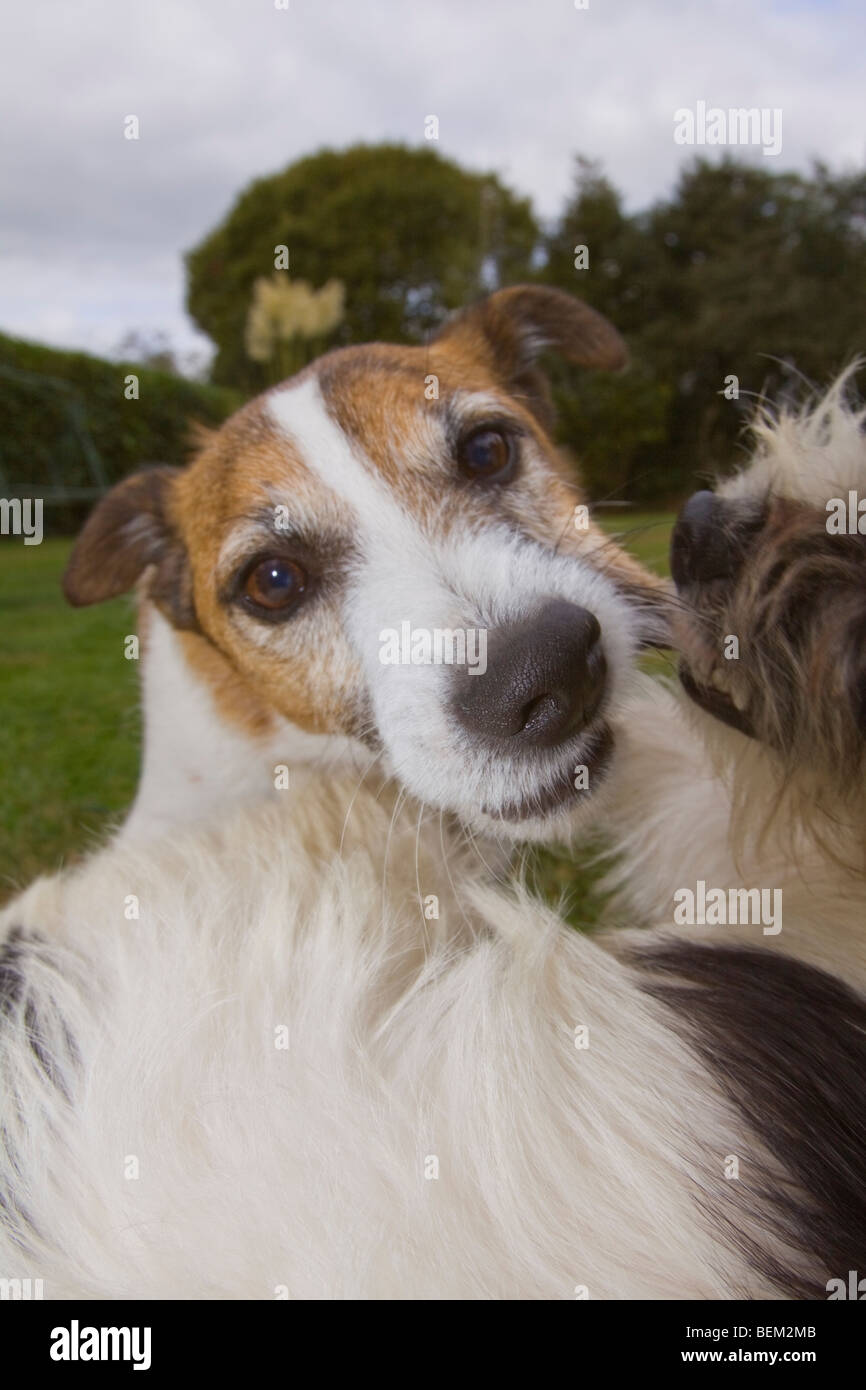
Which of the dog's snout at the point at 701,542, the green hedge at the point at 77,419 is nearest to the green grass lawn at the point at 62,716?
the dog's snout at the point at 701,542

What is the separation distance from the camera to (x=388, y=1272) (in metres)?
0.87

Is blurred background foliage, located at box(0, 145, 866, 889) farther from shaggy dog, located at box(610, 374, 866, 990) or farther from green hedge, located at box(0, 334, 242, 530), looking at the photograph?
shaggy dog, located at box(610, 374, 866, 990)

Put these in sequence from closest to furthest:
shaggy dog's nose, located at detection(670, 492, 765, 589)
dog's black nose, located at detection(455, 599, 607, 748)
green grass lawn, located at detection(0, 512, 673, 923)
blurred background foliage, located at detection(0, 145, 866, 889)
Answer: shaggy dog's nose, located at detection(670, 492, 765, 589), dog's black nose, located at detection(455, 599, 607, 748), green grass lawn, located at detection(0, 512, 673, 923), blurred background foliage, located at detection(0, 145, 866, 889)

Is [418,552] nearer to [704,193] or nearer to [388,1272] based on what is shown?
[388,1272]

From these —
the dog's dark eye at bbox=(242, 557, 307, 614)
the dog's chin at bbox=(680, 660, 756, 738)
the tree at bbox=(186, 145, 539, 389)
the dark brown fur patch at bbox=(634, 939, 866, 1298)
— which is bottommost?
the dark brown fur patch at bbox=(634, 939, 866, 1298)

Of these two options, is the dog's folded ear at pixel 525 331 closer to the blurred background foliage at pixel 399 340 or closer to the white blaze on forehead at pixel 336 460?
the blurred background foliage at pixel 399 340

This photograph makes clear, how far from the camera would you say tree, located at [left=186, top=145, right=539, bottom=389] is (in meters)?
4.40

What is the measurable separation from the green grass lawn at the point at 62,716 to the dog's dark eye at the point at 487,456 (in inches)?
10.7

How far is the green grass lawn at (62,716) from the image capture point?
7.27 feet

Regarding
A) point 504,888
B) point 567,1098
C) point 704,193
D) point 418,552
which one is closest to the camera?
point 567,1098

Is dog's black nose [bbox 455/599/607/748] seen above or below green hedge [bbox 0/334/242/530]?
below

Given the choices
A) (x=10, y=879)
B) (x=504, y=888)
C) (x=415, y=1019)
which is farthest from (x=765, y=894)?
(x=10, y=879)

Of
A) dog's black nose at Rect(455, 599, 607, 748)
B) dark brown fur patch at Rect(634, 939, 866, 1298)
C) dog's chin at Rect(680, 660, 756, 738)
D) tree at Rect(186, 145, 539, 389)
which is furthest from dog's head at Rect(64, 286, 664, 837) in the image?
tree at Rect(186, 145, 539, 389)

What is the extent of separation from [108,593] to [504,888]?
1433 mm
